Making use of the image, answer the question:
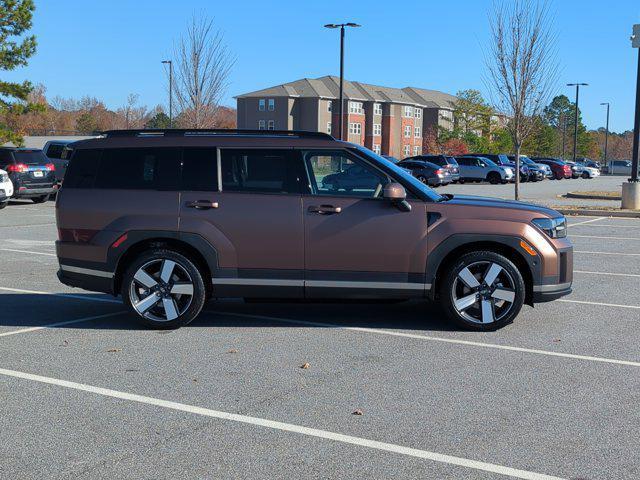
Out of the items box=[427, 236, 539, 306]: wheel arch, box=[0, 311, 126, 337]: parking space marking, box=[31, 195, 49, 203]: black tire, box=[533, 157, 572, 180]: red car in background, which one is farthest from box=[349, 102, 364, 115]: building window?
box=[427, 236, 539, 306]: wheel arch

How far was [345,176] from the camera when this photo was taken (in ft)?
23.6

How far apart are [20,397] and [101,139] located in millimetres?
2981

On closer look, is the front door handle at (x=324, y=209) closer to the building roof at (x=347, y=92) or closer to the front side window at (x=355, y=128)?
the building roof at (x=347, y=92)

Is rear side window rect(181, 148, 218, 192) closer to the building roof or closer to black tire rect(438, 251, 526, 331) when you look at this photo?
black tire rect(438, 251, 526, 331)

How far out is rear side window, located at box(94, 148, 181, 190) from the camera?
7.23 meters

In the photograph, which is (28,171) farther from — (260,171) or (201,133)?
(260,171)

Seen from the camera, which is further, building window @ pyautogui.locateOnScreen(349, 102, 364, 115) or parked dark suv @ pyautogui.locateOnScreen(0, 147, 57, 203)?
building window @ pyautogui.locateOnScreen(349, 102, 364, 115)

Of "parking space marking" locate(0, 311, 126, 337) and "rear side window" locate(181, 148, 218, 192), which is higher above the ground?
"rear side window" locate(181, 148, 218, 192)

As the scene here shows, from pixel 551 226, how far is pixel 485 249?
26.0 inches

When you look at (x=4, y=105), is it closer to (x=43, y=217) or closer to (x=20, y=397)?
(x=43, y=217)

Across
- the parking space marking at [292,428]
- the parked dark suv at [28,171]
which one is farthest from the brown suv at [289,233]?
the parked dark suv at [28,171]

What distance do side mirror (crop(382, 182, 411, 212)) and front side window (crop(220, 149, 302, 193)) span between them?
32.4 inches

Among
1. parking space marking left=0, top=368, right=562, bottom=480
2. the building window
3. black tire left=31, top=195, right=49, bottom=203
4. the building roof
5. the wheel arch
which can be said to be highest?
the building roof

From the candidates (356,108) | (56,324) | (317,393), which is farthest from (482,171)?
(356,108)
